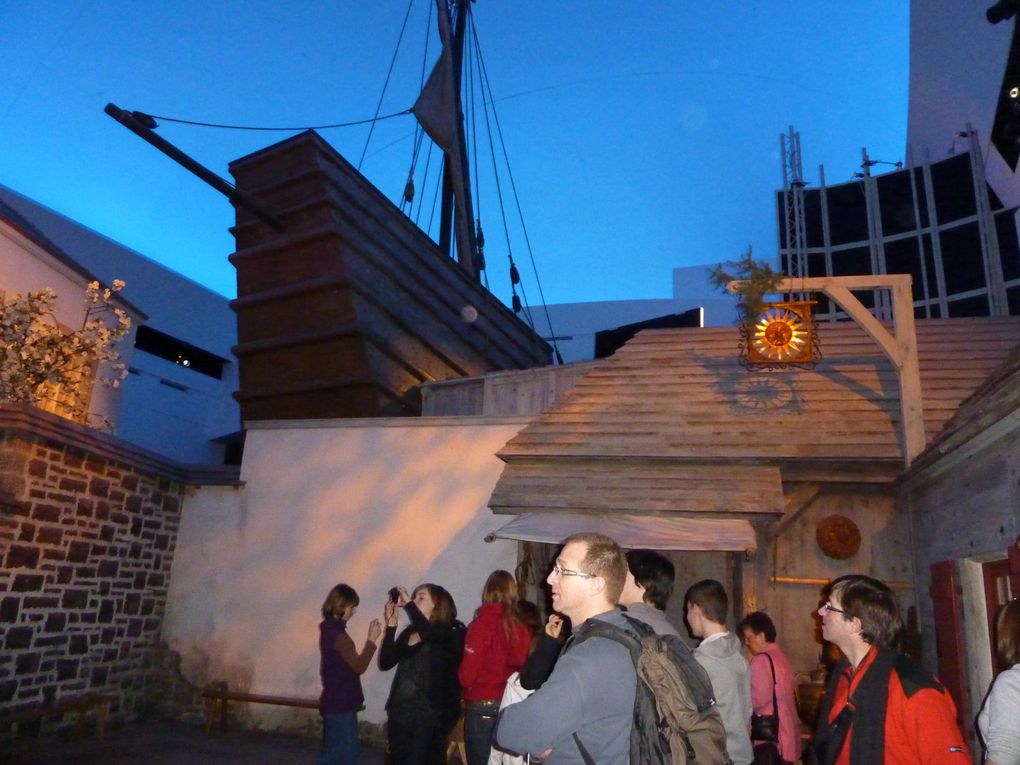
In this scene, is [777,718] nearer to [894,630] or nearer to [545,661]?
[894,630]

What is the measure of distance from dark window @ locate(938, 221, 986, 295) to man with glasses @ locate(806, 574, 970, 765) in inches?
825

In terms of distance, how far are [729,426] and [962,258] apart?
693 inches

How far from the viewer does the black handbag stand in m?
3.73

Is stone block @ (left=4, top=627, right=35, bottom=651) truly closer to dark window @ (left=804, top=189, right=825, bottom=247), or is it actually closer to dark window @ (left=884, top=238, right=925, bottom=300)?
dark window @ (left=884, top=238, right=925, bottom=300)

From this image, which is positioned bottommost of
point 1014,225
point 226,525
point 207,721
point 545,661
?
point 207,721

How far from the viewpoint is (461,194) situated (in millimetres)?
15625

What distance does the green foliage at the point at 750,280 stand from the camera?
696cm

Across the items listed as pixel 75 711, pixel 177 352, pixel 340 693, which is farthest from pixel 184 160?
pixel 177 352

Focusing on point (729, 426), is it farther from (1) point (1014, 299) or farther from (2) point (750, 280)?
(1) point (1014, 299)

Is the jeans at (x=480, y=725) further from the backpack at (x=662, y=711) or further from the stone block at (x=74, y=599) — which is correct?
the stone block at (x=74, y=599)

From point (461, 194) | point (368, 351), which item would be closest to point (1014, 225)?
point (461, 194)

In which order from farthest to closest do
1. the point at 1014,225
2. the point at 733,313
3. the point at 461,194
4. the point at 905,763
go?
the point at 733,313, the point at 1014,225, the point at 461,194, the point at 905,763

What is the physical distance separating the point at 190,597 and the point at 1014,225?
2081 cm

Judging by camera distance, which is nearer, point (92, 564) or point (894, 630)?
point (894, 630)
